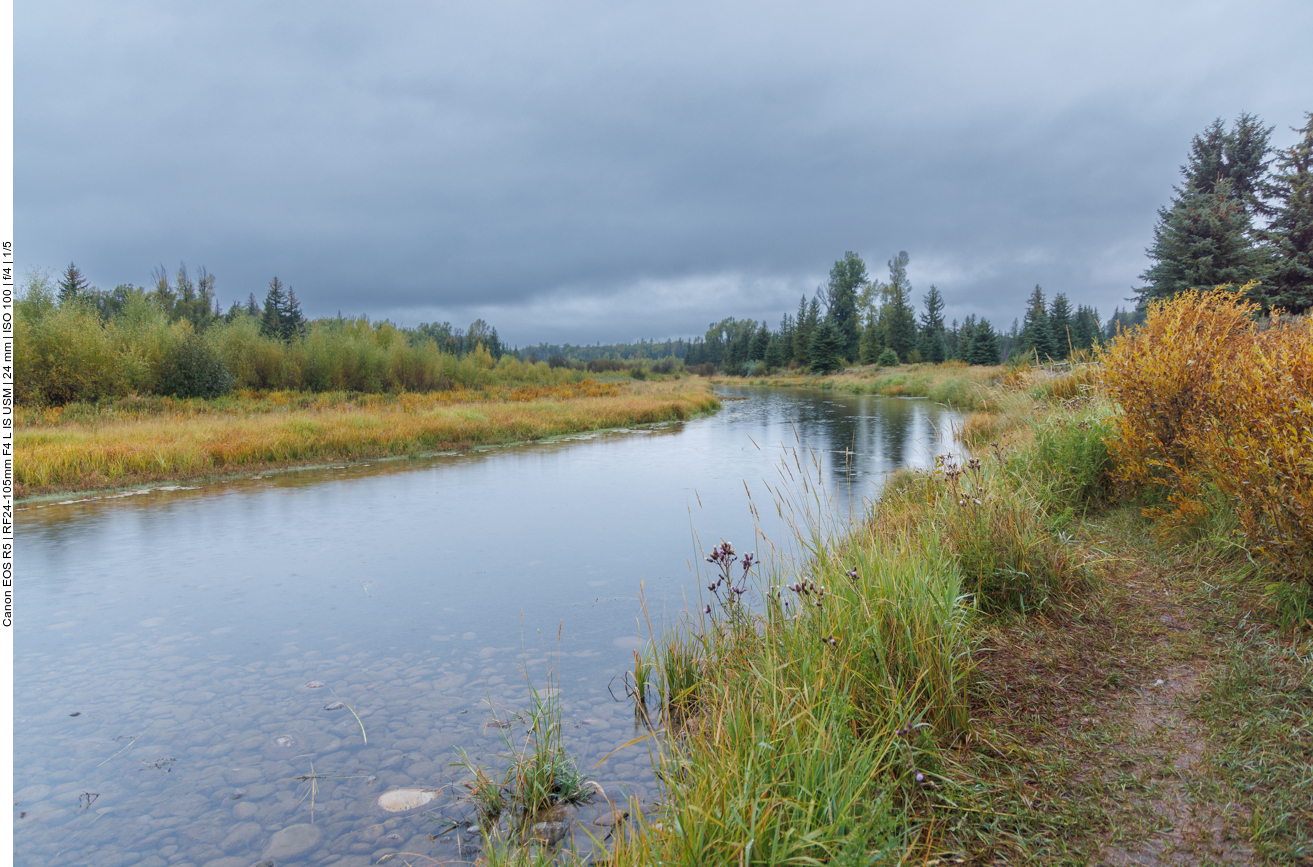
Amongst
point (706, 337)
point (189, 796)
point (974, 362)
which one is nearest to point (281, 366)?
point (189, 796)

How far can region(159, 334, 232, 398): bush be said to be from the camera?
2491cm

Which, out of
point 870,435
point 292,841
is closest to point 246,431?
point 292,841

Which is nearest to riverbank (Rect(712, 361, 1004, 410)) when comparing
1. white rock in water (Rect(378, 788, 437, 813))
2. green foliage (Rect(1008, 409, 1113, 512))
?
green foliage (Rect(1008, 409, 1113, 512))

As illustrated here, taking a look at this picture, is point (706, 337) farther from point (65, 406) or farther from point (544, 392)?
point (65, 406)

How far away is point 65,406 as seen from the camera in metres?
19.9

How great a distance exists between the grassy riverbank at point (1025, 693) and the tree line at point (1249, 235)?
23.1m

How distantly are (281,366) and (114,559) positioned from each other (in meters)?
27.1

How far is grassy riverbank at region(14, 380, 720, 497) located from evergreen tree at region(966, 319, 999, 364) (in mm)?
35389

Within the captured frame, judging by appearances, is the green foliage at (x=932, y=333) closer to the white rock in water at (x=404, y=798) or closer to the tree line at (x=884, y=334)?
the tree line at (x=884, y=334)

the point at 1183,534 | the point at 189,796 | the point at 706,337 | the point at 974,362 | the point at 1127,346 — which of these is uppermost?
the point at 706,337

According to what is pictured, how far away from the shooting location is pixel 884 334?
6212 cm

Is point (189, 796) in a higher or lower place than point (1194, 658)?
lower

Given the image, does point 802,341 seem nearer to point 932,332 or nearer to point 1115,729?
point 932,332

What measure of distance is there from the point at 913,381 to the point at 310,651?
40.8 m
